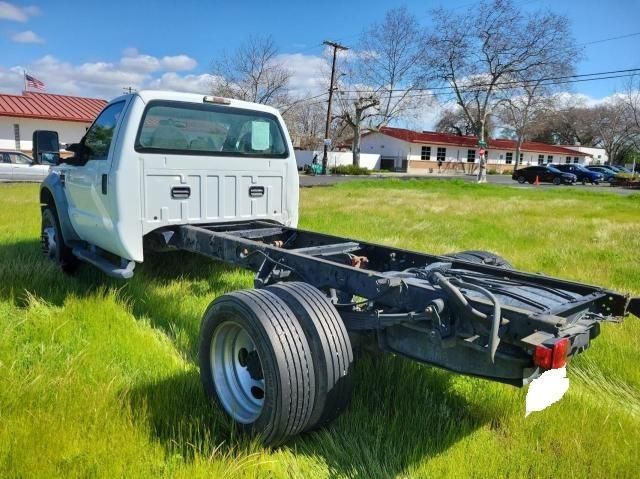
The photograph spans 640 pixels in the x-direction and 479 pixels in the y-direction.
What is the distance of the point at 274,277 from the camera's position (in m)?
3.69

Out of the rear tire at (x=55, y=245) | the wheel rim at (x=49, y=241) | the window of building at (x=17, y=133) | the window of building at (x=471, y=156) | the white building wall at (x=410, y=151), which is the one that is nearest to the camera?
the rear tire at (x=55, y=245)

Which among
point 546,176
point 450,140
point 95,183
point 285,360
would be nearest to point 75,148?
point 95,183

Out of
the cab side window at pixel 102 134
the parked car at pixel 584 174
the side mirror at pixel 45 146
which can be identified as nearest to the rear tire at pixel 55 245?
the side mirror at pixel 45 146

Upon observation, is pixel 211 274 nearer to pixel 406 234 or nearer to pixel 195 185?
pixel 195 185

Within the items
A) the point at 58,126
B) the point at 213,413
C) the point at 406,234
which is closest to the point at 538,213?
the point at 406,234

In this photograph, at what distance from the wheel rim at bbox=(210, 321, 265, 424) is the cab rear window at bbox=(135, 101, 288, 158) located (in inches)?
95.4

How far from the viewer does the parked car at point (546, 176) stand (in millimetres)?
41375

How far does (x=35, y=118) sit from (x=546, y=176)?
3756 cm

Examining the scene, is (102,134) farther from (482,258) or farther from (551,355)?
(551,355)

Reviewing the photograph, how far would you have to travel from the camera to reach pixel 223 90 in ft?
190

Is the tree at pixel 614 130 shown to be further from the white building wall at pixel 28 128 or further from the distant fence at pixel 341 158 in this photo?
the white building wall at pixel 28 128

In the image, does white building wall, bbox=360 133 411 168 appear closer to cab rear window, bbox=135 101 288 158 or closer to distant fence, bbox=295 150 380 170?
distant fence, bbox=295 150 380 170

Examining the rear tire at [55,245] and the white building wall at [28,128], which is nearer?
the rear tire at [55,245]

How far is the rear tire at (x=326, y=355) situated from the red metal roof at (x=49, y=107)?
36.4 metres
